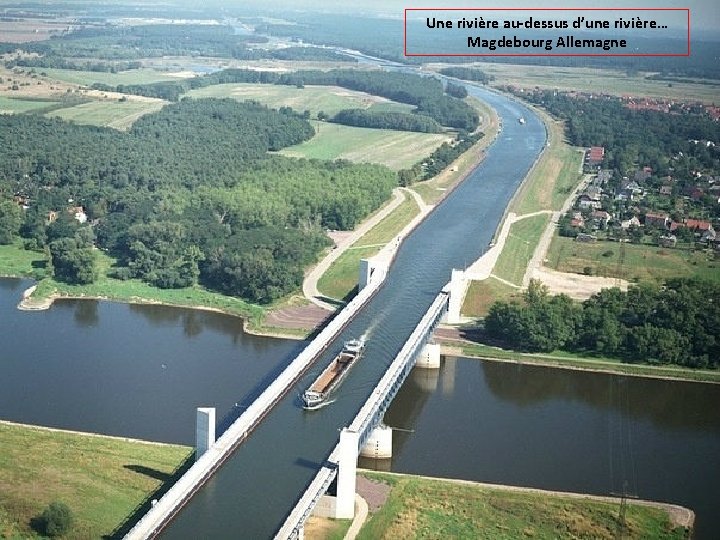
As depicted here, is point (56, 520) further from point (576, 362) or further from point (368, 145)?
point (368, 145)

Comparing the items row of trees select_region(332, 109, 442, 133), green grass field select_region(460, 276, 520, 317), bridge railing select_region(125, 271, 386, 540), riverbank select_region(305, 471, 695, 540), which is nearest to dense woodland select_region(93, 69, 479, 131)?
row of trees select_region(332, 109, 442, 133)

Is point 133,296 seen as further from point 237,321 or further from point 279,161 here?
point 279,161

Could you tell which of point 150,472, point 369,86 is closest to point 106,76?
point 369,86

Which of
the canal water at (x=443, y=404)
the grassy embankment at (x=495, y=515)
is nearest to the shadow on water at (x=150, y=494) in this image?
the canal water at (x=443, y=404)

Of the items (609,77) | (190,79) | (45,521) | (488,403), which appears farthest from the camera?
(609,77)

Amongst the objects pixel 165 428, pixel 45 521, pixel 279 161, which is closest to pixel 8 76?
pixel 279 161

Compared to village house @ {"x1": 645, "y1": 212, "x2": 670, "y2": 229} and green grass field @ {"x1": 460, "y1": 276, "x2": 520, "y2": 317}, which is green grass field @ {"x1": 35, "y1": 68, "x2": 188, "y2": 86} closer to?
village house @ {"x1": 645, "y1": 212, "x2": 670, "y2": 229}
